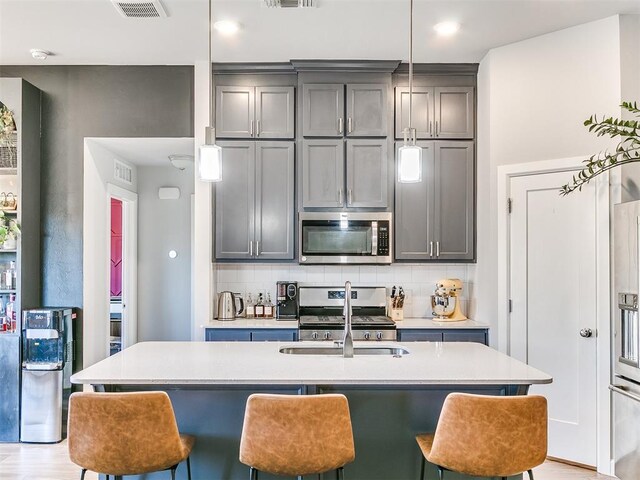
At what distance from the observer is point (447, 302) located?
412 centimetres

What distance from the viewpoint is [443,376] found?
2076mm

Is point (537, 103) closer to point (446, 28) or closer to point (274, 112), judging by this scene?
point (446, 28)

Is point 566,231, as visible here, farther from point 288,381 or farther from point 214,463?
point 214,463

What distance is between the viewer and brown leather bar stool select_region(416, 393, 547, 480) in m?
1.87

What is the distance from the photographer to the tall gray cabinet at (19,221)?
372 cm

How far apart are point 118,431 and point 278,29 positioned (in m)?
2.73

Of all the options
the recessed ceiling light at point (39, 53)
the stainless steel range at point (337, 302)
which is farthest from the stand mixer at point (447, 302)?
the recessed ceiling light at point (39, 53)

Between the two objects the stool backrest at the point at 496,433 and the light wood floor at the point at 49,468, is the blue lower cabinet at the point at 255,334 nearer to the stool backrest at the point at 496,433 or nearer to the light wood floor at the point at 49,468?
the light wood floor at the point at 49,468

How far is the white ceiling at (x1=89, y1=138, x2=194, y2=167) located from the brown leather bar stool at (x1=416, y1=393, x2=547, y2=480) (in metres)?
3.19

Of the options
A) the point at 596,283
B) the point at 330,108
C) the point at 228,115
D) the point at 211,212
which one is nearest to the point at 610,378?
the point at 596,283

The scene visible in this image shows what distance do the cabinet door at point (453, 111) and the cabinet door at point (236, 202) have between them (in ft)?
5.24

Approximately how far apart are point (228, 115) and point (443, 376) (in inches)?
114

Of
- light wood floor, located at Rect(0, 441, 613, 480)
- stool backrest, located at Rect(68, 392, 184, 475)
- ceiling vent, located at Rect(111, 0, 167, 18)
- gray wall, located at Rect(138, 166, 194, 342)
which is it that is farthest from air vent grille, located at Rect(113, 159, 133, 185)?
stool backrest, located at Rect(68, 392, 184, 475)

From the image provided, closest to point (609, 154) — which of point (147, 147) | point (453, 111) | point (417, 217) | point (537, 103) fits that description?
point (537, 103)
